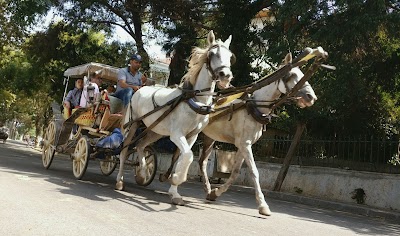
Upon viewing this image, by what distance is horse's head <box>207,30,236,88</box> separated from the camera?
6543mm

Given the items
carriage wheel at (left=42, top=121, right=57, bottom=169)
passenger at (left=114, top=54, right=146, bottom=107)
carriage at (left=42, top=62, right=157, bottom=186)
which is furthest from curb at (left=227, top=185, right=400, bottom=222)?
carriage wheel at (left=42, top=121, right=57, bottom=169)

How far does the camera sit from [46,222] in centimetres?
491

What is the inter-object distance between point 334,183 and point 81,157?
7.08m

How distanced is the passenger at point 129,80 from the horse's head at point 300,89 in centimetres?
301

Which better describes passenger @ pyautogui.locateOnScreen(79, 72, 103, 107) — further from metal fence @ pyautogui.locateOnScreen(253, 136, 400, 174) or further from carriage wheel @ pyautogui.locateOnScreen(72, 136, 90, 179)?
metal fence @ pyautogui.locateOnScreen(253, 136, 400, 174)

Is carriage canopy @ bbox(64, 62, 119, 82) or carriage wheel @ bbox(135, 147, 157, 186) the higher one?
carriage canopy @ bbox(64, 62, 119, 82)

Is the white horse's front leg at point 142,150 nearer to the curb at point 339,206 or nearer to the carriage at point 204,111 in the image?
the carriage at point 204,111

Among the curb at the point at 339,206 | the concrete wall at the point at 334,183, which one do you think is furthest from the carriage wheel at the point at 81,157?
the concrete wall at the point at 334,183

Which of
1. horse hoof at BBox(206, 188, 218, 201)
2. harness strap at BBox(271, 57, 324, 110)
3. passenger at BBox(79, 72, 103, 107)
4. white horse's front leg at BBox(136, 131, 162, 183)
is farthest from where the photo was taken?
passenger at BBox(79, 72, 103, 107)

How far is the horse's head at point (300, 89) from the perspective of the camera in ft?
22.7

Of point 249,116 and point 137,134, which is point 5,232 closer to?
point 249,116

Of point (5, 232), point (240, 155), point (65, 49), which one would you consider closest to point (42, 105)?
point (65, 49)

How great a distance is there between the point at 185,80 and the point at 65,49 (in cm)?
1887

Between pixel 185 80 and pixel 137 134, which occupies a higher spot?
pixel 185 80
